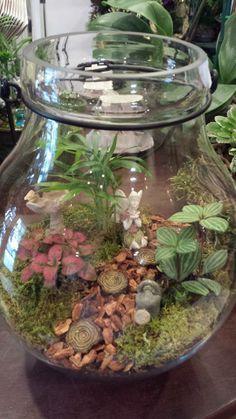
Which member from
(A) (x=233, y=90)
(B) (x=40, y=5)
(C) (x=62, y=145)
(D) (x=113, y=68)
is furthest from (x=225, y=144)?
(B) (x=40, y=5)

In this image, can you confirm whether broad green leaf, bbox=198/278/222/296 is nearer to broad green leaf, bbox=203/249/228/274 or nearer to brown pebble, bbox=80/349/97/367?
broad green leaf, bbox=203/249/228/274

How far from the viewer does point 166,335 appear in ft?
1.67

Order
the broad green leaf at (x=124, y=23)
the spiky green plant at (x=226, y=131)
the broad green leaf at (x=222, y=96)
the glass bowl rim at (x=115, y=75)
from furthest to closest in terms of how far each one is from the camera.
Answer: the broad green leaf at (x=124, y=23)
the broad green leaf at (x=222, y=96)
the spiky green plant at (x=226, y=131)
the glass bowl rim at (x=115, y=75)

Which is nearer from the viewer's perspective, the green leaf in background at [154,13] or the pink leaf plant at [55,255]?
the pink leaf plant at [55,255]

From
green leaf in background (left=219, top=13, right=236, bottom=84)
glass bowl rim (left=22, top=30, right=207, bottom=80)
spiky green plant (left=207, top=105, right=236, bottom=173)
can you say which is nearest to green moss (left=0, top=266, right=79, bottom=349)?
glass bowl rim (left=22, top=30, right=207, bottom=80)

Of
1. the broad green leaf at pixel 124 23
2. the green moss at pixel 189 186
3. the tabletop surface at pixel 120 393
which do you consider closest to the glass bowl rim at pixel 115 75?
the green moss at pixel 189 186

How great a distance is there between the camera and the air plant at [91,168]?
532mm

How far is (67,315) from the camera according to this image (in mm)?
513

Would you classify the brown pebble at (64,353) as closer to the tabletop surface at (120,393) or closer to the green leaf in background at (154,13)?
the tabletop surface at (120,393)

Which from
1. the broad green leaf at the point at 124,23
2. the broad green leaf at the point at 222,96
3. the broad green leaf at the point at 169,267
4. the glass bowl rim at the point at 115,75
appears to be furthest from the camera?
the broad green leaf at the point at 124,23

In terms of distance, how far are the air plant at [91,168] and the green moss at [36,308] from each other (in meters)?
0.11

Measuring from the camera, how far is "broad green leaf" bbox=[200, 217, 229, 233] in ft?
1.68

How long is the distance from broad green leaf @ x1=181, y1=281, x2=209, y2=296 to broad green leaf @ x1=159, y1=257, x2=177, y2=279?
0.02 meters

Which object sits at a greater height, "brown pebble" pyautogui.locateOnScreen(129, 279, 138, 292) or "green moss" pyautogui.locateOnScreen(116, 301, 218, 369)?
"brown pebble" pyautogui.locateOnScreen(129, 279, 138, 292)
